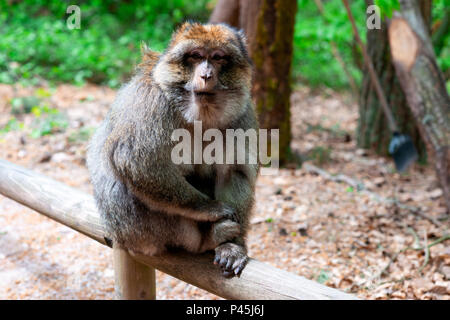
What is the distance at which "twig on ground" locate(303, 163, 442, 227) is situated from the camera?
4.98m

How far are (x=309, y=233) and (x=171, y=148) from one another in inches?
95.4

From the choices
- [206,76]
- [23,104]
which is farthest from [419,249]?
[23,104]

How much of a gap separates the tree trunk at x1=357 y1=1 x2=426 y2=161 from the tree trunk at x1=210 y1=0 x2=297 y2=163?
1.54m

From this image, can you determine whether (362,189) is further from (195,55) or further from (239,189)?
(195,55)

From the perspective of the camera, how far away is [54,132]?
6984 mm

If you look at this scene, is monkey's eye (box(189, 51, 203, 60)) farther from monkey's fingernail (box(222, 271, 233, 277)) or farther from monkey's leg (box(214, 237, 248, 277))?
monkey's fingernail (box(222, 271, 233, 277))

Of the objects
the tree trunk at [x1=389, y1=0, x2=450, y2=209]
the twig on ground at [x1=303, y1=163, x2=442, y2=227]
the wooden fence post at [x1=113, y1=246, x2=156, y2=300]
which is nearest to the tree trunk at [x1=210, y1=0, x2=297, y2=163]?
the twig on ground at [x1=303, y1=163, x2=442, y2=227]

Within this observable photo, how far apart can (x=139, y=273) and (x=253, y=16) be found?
363 cm

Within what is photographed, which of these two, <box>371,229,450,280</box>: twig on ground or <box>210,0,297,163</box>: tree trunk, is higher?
<box>210,0,297,163</box>: tree trunk

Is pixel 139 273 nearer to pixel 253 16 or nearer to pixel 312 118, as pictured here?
pixel 253 16

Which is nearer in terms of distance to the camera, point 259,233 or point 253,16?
point 259,233
